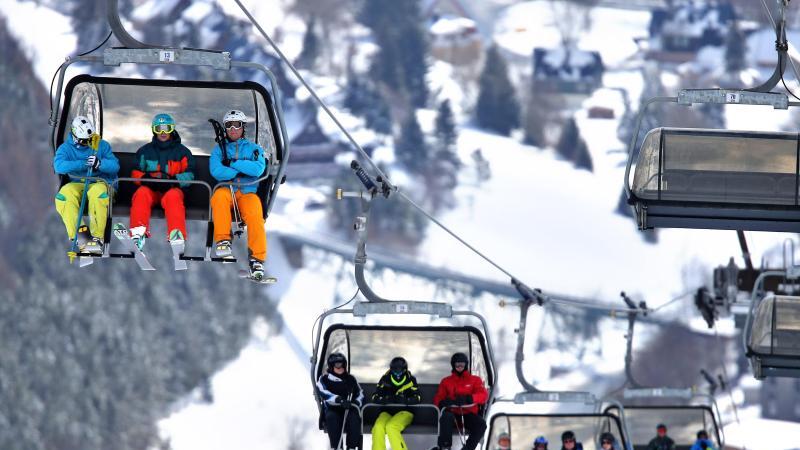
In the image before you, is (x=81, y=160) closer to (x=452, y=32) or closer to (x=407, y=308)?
(x=407, y=308)

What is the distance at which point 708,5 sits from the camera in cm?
11562

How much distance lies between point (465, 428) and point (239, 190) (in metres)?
2.60

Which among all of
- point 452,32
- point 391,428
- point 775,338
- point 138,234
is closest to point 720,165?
point 775,338

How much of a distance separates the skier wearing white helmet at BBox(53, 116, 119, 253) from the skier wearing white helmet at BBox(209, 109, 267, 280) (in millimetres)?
748

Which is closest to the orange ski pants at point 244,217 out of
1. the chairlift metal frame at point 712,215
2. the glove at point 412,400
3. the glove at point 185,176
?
the glove at point 185,176

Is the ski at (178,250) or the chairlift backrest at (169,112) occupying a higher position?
the chairlift backrest at (169,112)

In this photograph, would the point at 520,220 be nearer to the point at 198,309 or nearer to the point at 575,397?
the point at 198,309

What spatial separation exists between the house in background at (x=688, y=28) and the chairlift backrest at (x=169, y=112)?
336 ft

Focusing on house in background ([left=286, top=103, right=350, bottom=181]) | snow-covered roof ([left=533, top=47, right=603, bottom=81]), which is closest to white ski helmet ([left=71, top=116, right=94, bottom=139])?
house in background ([left=286, top=103, right=350, bottom=181])

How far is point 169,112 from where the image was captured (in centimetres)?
1530

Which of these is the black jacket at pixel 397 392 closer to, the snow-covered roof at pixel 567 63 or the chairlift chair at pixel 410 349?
the chairlift chair at pixel 410 349

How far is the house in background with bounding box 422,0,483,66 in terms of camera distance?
119 metres

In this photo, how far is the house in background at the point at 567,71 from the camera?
115 meters

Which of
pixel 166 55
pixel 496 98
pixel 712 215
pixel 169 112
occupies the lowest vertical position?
pixel 712 215
